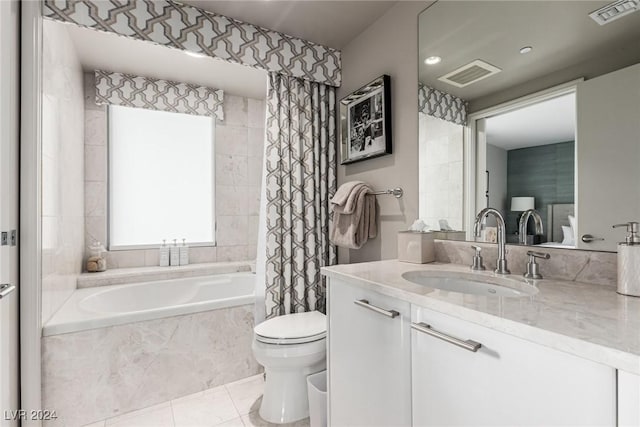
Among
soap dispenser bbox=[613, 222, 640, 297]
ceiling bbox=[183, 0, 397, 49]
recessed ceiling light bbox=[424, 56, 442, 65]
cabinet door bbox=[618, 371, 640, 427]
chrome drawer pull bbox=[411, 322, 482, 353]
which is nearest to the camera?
cabinet door bbox=[618, 371, 640, 427]

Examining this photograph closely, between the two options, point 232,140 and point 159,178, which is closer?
point 159,178

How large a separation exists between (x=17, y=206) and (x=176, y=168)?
5.31 feet

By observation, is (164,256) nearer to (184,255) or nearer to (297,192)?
(184,255)

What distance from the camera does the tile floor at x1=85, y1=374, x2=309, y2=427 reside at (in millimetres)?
1728

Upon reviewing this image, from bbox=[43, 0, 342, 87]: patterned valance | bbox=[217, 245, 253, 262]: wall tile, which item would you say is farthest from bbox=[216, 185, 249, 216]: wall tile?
bbox=[43, 0, 342, 87]: patterned valance

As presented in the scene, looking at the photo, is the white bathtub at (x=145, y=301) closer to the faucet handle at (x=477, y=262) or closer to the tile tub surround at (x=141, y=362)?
the tile tub surround at (x=141, y=362)

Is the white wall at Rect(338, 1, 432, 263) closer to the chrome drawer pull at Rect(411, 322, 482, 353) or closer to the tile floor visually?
the chrome drawer pull at Rect(411, 322, 482, 353)

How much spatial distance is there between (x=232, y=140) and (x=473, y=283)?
8.64 feet

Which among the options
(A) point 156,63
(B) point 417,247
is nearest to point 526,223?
(B) point 417,247

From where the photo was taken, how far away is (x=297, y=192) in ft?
7.29

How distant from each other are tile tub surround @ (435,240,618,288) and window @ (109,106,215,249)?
8.12ft

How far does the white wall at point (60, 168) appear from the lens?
1664 mm

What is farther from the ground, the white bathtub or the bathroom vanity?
the bathroom vanity

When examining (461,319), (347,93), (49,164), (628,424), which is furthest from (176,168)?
(628,424)
